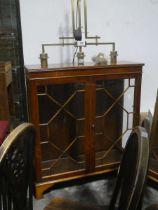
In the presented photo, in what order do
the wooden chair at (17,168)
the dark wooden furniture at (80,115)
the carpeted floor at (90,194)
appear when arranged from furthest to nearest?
the carpeted floor at (90,194) < the dark wooden furniture at (80,115) < the wooden chair at (17,168)

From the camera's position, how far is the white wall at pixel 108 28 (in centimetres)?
188

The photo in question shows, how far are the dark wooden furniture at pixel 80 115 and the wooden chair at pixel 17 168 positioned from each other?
0.76 m

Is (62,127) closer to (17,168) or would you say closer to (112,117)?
(112,117)

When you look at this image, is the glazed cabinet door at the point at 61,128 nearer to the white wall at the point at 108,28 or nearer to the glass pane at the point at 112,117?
the glass pane at the point at 112,117

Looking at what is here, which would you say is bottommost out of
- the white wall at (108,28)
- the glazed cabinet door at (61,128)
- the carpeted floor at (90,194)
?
the carpeted floor at (90,194)

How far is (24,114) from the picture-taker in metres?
2.04

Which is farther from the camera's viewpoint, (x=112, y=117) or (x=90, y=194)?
(x=112, y=117)

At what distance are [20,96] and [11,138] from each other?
1.26m

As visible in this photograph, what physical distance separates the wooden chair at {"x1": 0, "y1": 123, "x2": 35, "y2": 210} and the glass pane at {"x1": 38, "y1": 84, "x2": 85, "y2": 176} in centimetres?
80

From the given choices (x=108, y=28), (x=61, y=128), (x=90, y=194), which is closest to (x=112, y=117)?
(x=61, y=128)

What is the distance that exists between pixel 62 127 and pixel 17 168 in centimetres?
112

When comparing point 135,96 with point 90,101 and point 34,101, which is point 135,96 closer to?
point 90,101

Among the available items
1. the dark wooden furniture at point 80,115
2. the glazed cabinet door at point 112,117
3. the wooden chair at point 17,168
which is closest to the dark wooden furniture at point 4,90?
the dark wooden furniture at point 80,115

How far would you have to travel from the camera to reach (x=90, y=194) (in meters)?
1.93
